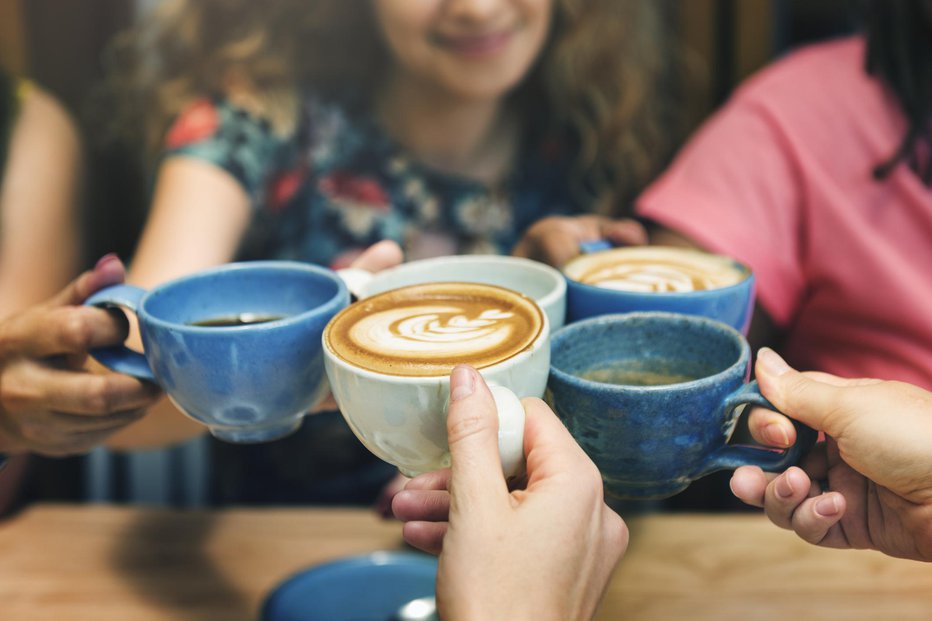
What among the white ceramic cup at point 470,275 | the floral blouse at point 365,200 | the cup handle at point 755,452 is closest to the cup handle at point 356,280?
the white ceramic cup at point 470,275

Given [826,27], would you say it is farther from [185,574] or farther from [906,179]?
[185,574]

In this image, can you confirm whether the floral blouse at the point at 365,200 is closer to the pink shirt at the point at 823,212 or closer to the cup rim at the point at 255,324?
the pink shirt at the point at 823,212

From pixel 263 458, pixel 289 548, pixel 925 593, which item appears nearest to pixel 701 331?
pixel 925 593

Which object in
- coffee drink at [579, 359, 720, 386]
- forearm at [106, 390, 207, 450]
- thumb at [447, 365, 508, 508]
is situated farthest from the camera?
forearm at [106, 390, 207, 450]

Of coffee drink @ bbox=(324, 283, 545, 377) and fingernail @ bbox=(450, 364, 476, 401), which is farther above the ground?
fingernail @ bbox=(450, 364, 476, 401)

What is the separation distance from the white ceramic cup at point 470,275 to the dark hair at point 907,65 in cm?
52

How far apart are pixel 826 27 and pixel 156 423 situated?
0.97 m

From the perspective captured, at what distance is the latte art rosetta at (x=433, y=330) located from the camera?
474mm

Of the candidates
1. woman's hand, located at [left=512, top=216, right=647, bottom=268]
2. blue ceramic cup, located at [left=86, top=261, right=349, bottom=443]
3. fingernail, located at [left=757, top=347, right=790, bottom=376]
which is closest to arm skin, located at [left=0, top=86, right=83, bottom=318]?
blue ceramic cup, located at [left=86, top=261, right=349, bottom=443]

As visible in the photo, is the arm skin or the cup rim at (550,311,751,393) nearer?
the cup rim at (550,311,751,393)

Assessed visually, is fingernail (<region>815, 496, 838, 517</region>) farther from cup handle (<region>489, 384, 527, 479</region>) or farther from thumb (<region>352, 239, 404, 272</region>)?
thumb (<region>352, 239, 404, 272</region>)

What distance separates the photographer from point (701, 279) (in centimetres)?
62

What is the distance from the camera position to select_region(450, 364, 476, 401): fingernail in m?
0.41

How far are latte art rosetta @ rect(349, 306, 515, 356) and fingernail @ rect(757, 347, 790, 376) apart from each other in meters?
0.14
